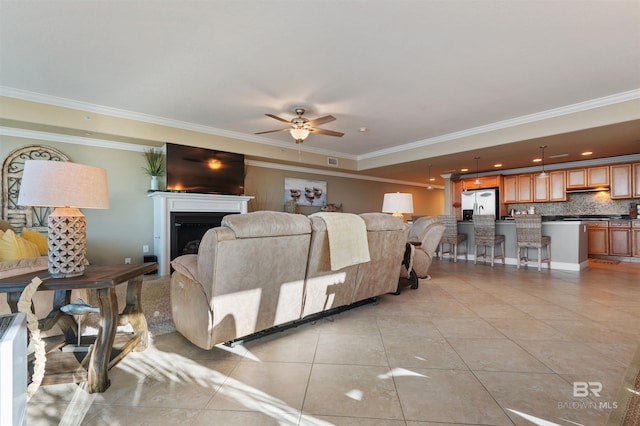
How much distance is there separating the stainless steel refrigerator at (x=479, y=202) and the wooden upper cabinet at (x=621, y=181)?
2181mm

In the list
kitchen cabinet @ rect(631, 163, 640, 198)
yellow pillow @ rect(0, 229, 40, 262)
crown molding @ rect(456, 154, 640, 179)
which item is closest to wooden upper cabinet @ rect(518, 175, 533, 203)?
crown molding @ rect(456, 154, 640, 179)

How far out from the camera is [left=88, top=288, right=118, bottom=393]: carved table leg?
59.7 inches

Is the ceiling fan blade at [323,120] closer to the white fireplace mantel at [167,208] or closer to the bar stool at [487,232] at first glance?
the white fireplace mantel at [167,208]

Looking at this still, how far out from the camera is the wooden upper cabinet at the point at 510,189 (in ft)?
24.1

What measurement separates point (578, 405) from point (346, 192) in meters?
6.34

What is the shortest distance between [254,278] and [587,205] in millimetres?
8346

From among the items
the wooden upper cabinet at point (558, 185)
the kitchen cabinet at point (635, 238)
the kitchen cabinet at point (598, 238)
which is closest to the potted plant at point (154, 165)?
the wooden upper cabinet at point (558, 185)

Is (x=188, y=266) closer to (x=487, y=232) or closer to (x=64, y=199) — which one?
(x=64, y=199)

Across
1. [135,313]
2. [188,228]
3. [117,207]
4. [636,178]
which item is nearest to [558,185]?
[636,178]

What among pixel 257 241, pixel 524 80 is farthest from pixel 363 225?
pixel 524 80

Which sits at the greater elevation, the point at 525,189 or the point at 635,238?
the point at 525,189

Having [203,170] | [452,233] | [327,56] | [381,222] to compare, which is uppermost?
[327,56]

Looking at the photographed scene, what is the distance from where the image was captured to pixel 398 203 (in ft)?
13.8

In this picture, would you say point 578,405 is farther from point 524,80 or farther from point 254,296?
point 524,80
